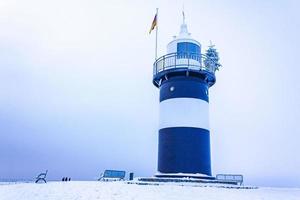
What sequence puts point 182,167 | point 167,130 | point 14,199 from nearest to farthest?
point 14,199 → point 182,167 → point 167,130

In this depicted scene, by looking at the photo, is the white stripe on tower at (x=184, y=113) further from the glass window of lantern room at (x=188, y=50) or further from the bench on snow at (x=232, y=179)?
the bench on snow at (x=232, y=179)

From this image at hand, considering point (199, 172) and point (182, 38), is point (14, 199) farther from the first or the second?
point (182, 38)

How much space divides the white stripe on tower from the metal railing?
2.27 m

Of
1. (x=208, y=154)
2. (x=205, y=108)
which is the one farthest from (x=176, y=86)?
(x=208, y=154)

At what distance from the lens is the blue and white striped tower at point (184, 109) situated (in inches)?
701

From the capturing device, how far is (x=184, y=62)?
1928 centimetres

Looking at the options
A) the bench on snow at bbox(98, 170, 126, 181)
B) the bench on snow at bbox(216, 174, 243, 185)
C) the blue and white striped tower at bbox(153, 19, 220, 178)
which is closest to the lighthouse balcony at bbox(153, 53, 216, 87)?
the blue and white striped tower at bbox(153, 19, 220, 178)

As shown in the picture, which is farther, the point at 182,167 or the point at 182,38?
the point at 182,38

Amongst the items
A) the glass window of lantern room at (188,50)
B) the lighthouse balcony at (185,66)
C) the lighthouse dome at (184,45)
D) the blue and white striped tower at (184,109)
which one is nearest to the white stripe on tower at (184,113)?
the blue and white striped tower at (184,109)

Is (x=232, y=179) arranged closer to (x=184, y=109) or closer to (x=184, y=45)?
(x=184, y=109)

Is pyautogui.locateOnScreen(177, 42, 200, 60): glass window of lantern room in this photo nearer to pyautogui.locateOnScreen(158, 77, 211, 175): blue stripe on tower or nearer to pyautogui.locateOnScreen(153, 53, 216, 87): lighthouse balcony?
pyautogui.locateOnScreen(153, 53, 216, 87): lighthouse balcony

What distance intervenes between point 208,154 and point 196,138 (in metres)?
1.62

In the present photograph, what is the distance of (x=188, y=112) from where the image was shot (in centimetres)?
1844

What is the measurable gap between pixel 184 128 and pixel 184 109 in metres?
1.32
